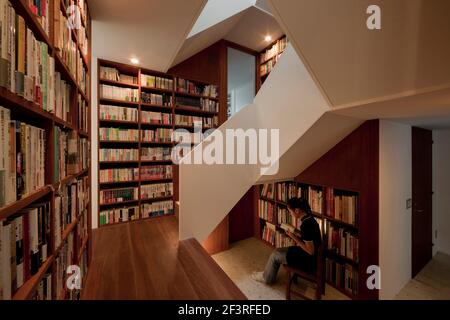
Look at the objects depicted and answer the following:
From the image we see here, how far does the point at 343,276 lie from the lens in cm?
227

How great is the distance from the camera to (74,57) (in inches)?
43.5

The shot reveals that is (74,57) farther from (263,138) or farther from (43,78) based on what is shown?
(263,138)

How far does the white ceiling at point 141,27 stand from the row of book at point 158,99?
47 centimetres

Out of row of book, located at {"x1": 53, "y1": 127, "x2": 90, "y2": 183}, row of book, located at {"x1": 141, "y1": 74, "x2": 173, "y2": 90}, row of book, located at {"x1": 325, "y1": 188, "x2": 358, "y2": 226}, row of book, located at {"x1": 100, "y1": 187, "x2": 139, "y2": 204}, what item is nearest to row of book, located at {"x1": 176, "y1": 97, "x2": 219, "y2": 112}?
row of book, located at {"x1": 141, "y1": 74, "x2": 173, "y2": 90}

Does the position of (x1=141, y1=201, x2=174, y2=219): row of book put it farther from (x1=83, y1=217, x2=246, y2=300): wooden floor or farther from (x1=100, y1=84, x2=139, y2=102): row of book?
(x1=100, y1=84, x2=139, y2=102): row of book

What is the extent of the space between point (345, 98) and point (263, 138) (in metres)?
1.00

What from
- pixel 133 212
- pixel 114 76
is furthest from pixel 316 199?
pixel 114 76

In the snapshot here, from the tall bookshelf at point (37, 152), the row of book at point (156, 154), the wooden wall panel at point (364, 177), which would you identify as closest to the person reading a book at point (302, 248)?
the wooden wall panel at point (364, 177)

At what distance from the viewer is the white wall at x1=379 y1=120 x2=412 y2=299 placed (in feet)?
6.53

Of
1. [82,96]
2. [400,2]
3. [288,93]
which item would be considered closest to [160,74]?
[82,96]

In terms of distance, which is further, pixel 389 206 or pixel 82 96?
pixel 389 206

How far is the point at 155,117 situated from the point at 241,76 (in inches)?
96.7

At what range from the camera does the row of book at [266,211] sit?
10.6ft

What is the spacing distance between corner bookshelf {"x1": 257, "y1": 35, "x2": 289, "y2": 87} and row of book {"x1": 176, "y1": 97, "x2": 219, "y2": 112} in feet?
3.60
